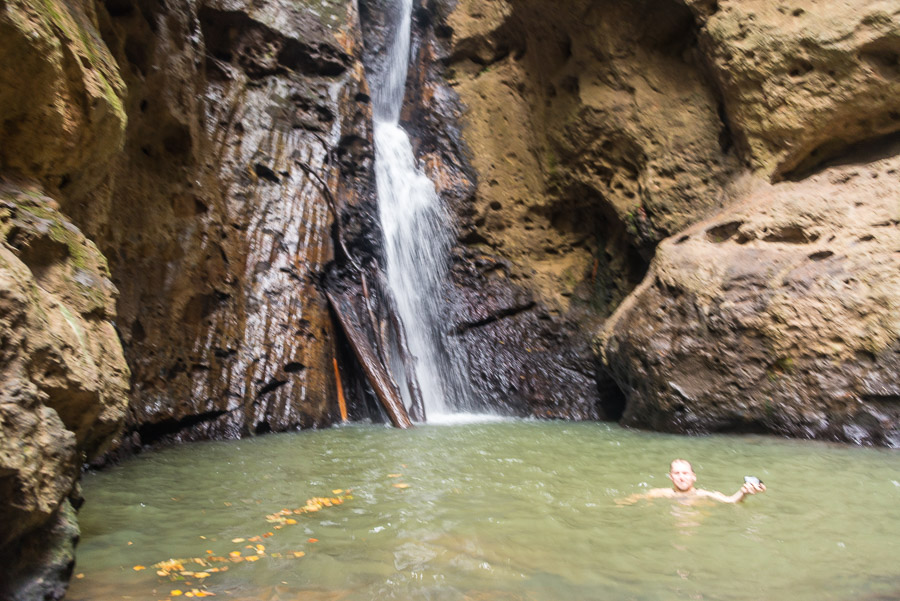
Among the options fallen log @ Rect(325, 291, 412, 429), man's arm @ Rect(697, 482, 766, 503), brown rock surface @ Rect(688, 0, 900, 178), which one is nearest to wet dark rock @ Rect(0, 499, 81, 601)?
man's arm @ Rect(697, 482, 766, 503)

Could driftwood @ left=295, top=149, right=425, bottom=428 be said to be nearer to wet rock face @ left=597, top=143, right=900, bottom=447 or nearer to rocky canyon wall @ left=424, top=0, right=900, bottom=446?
rocky canyon wall @ left=424, top=0, right=900, bottom=446

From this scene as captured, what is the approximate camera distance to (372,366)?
8.16 metres

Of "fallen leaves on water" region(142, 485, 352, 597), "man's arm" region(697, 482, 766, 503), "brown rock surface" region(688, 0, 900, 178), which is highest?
"brown rock surface" region(688, 0, 900, 178)

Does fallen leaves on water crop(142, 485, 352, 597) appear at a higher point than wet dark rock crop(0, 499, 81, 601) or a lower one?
lower

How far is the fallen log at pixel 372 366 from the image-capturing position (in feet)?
25.3

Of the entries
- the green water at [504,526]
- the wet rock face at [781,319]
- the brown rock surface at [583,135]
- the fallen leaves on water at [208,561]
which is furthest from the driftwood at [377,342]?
the fallen leaves on water at [208,561]

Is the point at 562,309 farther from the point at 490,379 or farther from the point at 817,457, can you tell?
the point at 817,457

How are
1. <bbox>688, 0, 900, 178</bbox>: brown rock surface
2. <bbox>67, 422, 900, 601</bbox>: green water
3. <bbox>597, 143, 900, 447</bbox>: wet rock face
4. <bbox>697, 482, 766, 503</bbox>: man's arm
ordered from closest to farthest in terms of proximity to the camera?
<bbox>67, 422, 900, 601</bbox>: green water → <bbox>697, 482, 766, 503</bbox>: man's arm → <bbox>597, 143, 900, 447</bbox>: wet rock face → <bbox>688, 0, 900, 178</bbox>: brown rock surface

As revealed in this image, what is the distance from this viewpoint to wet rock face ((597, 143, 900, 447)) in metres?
6.10

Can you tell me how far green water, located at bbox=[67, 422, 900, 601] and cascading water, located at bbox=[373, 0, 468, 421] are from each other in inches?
144

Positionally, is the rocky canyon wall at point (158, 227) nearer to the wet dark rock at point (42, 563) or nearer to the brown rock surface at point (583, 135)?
the wet dark rock at point (42, 563)

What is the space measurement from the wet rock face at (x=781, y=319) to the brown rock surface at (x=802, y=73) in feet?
1.55

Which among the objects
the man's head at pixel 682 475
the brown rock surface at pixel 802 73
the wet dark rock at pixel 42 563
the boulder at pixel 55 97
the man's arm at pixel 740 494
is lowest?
the man's arm at pixel 740 494

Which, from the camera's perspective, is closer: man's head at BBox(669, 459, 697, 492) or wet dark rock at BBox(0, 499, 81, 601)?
wet dark rock at BBox(0, 499, 81, 601)
